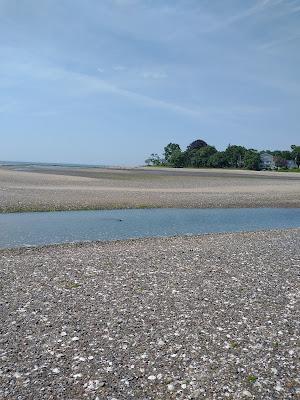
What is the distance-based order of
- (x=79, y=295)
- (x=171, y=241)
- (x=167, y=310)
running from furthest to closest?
(x=171, y=241), (x=79, y=295), (x=167, y=310)

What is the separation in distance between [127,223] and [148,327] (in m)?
17.9

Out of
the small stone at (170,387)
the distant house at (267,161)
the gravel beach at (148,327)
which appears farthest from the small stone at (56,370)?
the distant house at (267,161)

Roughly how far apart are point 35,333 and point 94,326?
1.29 m

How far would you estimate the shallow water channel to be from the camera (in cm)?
2222

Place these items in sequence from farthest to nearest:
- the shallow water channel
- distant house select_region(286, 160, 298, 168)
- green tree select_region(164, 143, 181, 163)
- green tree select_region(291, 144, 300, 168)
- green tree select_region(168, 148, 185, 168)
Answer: green tree select_region(164, 143, 181, 163) < distant house select_region(286, 160, 298, 168) < green tree select_region(168, 148, 185, 168) < green tree select_region(291, 144, 300, 168) < the shallow water channel

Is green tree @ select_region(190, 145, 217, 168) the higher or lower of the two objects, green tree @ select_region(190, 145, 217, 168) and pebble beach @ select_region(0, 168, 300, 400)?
the higher

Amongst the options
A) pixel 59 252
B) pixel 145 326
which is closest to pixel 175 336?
pixel 145 326

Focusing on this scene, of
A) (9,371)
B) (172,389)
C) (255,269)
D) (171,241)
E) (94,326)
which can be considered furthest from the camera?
(171,241)

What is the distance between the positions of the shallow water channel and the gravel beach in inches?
232

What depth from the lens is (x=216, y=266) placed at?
1518cm

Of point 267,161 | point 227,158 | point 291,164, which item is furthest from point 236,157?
point 291,164

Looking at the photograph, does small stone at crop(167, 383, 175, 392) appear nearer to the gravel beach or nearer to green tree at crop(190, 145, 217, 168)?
the gravel beach

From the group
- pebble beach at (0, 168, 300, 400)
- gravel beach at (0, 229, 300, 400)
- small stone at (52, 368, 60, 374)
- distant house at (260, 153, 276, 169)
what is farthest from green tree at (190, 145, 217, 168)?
small stone at (52, 368, 60, 374)

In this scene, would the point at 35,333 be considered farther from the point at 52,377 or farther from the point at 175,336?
the point at 175,336
